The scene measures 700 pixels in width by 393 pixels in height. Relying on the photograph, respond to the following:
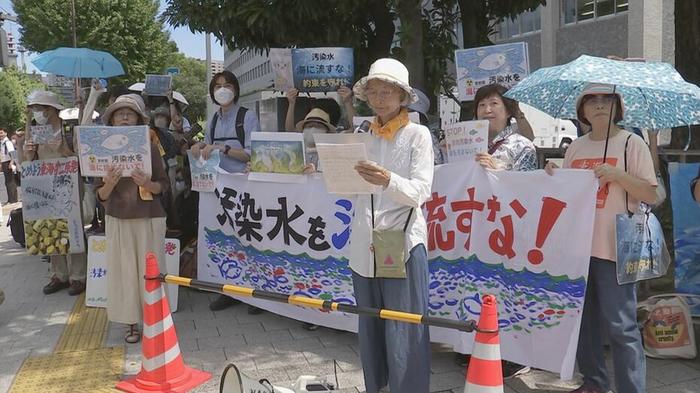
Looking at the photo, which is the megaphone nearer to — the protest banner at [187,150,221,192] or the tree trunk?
the protest banner at [187,150,221,192]

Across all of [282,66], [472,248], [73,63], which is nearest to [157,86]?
[73,63]

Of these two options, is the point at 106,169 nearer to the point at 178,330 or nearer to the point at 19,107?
the point at 178,330

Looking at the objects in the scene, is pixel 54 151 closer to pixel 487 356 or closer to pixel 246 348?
pixel 246 348

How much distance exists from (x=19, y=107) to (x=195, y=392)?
48.6 meters

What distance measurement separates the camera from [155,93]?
692 centimetres

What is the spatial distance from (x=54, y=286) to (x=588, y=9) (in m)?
20.9

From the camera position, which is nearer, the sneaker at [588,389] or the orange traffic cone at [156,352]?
the sneaker at [588,389]

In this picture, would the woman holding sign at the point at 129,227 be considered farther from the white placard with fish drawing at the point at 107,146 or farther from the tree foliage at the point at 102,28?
the tree foliage at the point at 102,28

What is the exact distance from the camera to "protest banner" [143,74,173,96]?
22.7 ft

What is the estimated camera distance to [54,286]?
242 inches

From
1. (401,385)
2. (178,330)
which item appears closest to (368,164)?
(401,385)

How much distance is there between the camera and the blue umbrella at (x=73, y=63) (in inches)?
280

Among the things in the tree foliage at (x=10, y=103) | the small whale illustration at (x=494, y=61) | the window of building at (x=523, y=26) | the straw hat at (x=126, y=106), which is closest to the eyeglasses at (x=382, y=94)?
the small whale illustration at (x=494, y=61)

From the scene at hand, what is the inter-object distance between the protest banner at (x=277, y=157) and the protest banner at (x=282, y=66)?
2.12 feet
